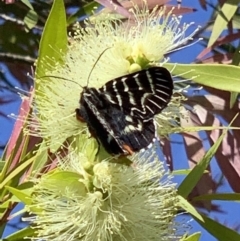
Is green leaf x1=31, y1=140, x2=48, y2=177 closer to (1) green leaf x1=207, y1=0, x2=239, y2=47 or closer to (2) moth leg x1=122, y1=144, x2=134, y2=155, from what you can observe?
(2) moth leg x1=122, y1=144, x2=134, y2=155

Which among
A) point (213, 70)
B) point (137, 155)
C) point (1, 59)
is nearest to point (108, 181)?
point (137, 155)

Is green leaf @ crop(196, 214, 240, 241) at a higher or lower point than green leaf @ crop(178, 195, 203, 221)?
lower

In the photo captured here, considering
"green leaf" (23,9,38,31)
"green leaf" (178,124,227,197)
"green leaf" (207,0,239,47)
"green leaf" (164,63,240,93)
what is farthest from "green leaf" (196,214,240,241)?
"green leaf" (23,9,38,31)

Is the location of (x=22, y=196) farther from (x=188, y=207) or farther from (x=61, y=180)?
(x=188, y=207)

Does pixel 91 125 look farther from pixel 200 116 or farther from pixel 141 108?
pixel 200 116

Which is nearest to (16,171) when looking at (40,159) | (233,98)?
(40,159)
